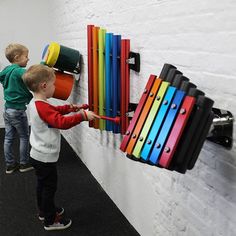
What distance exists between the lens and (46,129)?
215 cm

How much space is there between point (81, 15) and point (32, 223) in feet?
5.74

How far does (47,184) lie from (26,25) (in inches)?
117

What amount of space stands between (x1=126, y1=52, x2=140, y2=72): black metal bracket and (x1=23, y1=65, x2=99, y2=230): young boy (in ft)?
1.26

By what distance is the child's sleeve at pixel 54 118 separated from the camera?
2.05 metres

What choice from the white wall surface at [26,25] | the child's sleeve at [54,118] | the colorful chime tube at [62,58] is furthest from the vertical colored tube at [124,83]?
the white wall surface at [26,25]

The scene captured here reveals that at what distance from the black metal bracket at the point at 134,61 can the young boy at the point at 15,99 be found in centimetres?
138

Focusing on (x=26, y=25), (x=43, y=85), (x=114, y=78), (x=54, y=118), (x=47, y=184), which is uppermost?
(x=26, y=25)

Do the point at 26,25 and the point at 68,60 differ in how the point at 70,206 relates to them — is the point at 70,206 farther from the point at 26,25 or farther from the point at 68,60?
the point at 26,25

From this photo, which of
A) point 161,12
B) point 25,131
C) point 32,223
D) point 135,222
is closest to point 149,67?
point 161,12

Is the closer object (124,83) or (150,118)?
(150,118)

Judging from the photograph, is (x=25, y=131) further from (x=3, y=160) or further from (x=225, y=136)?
(x=225, y=136)

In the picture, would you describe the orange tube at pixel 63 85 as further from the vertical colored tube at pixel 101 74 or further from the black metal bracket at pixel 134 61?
the black metal bracket at pixel 134 61

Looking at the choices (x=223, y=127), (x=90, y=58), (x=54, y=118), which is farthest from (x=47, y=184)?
(x=223, y=127)

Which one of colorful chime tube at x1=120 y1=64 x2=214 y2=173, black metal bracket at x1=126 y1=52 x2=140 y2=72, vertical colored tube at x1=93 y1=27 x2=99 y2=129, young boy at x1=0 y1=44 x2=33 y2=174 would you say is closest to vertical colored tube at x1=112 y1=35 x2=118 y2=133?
black metal bracket at x1=126 y1=52 x2=140 y2=72
